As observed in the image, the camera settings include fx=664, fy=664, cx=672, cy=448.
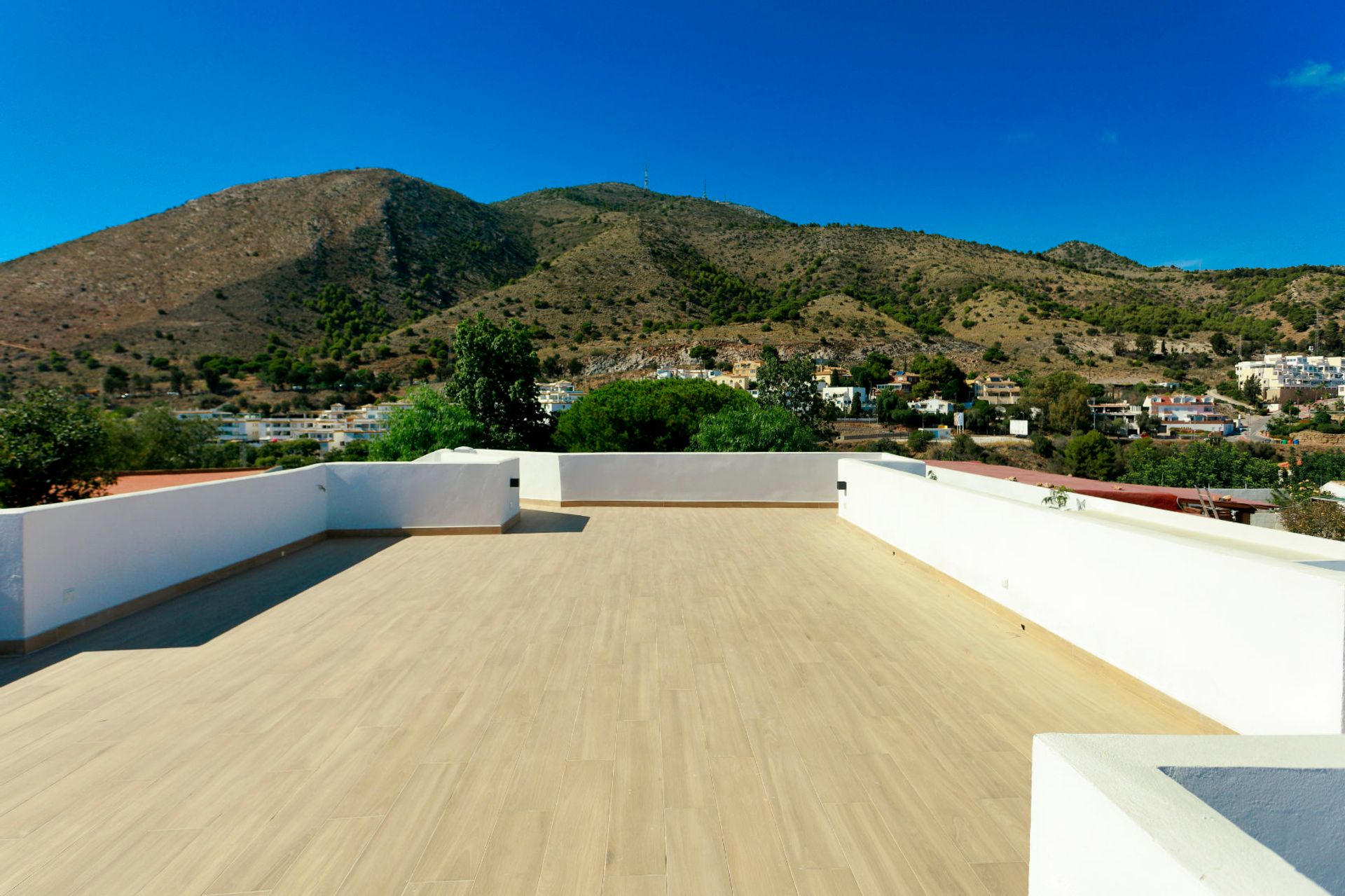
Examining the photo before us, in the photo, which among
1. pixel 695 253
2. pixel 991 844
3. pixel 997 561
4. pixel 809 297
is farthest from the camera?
pixel 695 253

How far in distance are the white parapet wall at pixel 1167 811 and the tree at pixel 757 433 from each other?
1047 centimetres

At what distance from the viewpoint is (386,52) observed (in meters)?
27.8

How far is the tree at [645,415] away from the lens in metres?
14.5

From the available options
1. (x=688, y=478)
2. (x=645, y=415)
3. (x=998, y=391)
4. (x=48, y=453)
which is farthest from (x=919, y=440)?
(x=48, y=453)

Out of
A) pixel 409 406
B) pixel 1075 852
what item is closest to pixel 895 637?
pixel 1075 852

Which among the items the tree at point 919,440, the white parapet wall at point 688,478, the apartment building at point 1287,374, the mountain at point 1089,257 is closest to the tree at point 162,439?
the white parapet wall at point 688,478

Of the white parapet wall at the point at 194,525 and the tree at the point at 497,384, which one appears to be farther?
the tree at the point at 497,384

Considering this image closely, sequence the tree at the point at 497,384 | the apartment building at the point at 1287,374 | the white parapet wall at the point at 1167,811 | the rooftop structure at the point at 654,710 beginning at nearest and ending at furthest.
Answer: the white parapet wall at the point at 1167,811
the rooftop structure at the point at 654,710
the tree at the point at 497,384
the apartment building at the point at 1287,374

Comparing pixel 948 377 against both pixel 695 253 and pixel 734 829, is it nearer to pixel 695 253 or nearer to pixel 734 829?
pixel 695 253

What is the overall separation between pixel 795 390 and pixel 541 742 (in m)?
23.7

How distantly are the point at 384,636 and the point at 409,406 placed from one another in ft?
36.4

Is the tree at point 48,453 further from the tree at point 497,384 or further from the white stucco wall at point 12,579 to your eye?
the tree at point 497,384

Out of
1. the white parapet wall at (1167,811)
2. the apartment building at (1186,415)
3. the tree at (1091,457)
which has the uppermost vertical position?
the apartment building at (1186,415)

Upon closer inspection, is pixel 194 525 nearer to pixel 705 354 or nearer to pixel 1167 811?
pixel 1167 811
